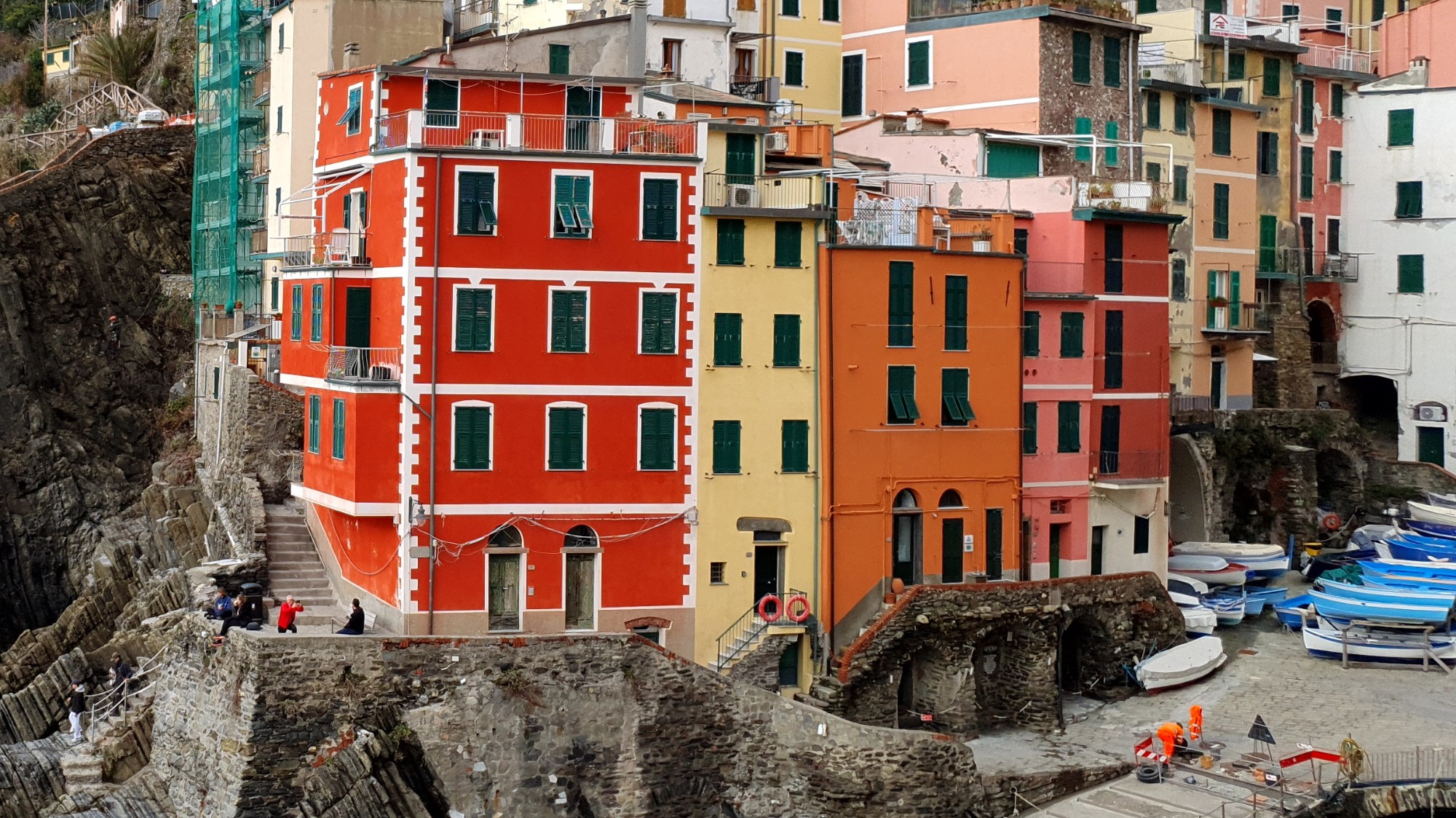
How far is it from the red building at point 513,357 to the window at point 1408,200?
123 feet

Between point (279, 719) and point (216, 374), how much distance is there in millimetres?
26985

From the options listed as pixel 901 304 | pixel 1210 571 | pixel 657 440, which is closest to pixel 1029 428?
pixel 901 304

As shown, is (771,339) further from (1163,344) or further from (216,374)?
(216,374)

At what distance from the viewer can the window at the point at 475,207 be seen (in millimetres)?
47062

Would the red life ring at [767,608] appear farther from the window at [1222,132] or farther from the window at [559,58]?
the window at [1222,132]

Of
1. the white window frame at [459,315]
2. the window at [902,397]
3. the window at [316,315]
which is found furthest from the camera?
the window at [902,397]

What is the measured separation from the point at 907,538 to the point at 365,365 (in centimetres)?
1407

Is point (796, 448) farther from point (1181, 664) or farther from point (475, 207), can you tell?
point (1181, 664)

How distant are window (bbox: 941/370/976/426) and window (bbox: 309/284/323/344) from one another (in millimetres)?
15442

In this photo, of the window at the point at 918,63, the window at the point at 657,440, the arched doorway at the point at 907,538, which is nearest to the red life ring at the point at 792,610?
the arched doorway at the point at 907,538

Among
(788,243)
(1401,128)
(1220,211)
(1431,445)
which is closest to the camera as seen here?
(788,243)

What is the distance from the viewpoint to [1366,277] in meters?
76.5

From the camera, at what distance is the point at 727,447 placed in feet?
161

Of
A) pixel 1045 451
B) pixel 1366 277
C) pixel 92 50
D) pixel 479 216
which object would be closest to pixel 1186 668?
pixel 1045 451
